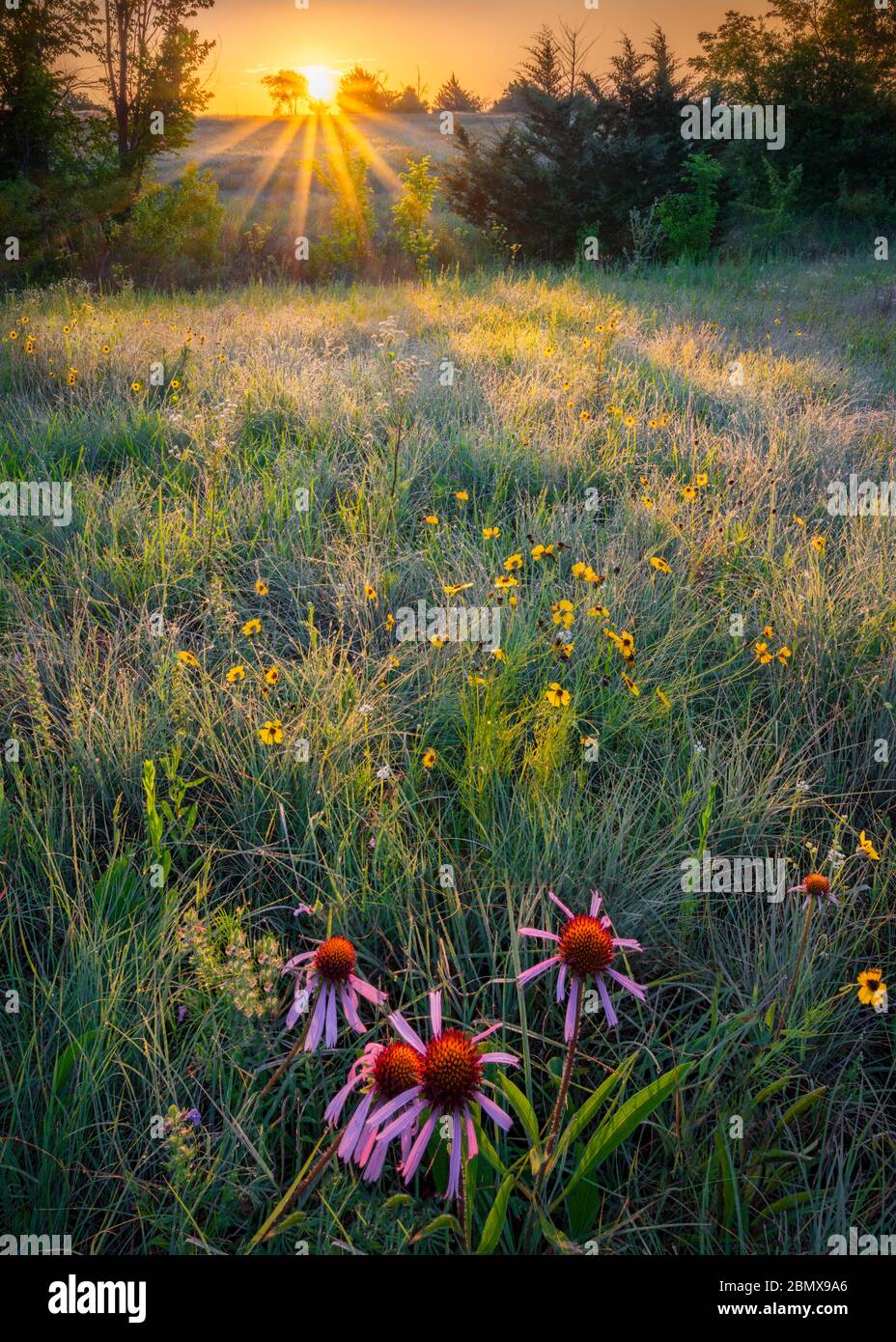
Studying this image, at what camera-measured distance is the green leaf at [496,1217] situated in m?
0.88

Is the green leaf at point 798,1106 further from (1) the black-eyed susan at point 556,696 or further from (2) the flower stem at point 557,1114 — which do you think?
(1) the black-eyed susan at point 556,696

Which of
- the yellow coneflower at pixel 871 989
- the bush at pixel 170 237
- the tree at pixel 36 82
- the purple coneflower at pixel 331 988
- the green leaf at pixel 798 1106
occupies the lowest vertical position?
the green leaf at pixel 798 1106

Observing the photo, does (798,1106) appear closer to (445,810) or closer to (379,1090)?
(379,1090)

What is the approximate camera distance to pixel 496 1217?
89 centimetres

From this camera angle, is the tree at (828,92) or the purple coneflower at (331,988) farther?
the tree at (828,92)

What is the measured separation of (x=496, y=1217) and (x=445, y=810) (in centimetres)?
99

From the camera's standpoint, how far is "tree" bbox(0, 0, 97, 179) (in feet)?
35.5

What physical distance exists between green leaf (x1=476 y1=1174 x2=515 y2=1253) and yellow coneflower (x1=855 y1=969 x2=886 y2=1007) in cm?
65

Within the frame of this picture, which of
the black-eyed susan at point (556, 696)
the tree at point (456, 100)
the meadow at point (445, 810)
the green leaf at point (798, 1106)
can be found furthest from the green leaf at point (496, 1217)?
the tree at point (456, 100)

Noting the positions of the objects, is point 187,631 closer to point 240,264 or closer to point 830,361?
point 830,361

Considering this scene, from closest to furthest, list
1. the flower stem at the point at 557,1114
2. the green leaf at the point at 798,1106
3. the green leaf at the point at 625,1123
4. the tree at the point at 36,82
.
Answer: the flower stem at the point at 557,1114 → the green leaf at the point at 625,1123 → the green leaf at the point at 798,1106 → the tree at the point at 36,82

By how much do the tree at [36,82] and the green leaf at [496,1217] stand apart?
581 inches

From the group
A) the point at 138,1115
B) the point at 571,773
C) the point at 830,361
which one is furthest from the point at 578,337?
the point at 138,1115
